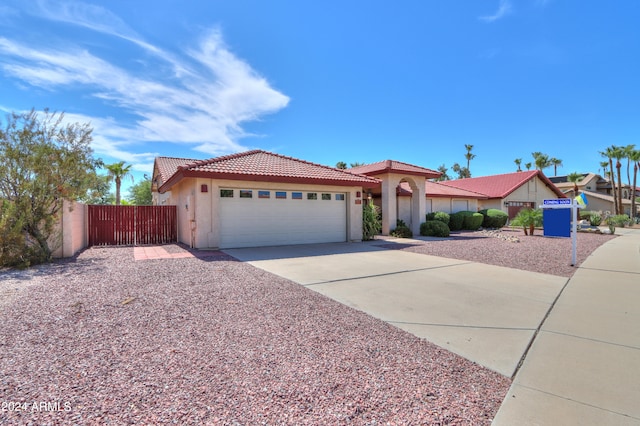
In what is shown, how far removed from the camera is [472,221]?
78.8 ft

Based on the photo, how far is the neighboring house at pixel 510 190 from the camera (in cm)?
2978

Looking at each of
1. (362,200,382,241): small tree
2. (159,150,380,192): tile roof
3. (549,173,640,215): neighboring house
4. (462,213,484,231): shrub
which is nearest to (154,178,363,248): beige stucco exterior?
(159,150,380,192): tile roof

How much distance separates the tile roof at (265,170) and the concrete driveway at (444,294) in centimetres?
324

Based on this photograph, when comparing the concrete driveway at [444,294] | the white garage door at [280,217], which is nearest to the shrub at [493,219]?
the white garage door at [280,217]

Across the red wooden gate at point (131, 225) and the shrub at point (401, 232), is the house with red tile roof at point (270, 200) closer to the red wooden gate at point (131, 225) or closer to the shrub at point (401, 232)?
the shrub at point (401, 232)

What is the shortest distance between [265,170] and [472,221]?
17563mm

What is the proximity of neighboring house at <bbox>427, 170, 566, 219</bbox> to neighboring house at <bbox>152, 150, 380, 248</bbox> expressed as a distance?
15.1 meters

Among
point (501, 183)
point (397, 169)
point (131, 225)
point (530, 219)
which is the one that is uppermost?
point (501, 183)

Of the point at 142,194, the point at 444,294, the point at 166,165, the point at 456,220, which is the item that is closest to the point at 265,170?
the point at 444,294

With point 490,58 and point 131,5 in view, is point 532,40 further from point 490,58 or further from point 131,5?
point 131,5

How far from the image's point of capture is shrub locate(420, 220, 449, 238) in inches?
759

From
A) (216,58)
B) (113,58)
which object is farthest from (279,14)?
(113,58)

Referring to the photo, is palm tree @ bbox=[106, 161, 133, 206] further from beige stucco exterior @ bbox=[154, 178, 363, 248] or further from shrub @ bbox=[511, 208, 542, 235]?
shrub @ bbox=[511, 208, 542, 235]

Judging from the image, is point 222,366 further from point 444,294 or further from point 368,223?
point 368,223
